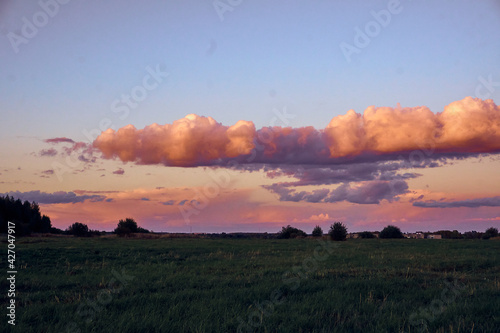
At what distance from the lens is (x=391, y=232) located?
59969mm

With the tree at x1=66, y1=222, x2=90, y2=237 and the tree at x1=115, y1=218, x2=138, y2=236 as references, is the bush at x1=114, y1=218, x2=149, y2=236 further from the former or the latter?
the tree at x1=66, y1=222, x2=90, y2=237

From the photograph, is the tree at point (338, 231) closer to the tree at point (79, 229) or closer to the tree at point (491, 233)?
the tree at point (491, 233)

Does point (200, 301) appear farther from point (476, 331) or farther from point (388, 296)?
point (476, 331)

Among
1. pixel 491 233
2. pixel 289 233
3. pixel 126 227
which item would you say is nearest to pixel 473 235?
pixel 491 233

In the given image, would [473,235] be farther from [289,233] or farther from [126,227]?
[126,227]

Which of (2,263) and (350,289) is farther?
(2,263)

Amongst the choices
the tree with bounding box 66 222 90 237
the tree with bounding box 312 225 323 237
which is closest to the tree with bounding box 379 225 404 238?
the tree with bounding box 312 225 323 237

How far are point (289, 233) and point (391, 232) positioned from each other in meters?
16.3

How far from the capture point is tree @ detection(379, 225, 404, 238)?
5975 cm

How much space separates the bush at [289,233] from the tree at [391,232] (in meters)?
12.6

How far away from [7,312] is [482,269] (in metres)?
18.6

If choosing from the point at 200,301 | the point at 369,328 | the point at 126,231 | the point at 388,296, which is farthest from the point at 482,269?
the point at 126,231

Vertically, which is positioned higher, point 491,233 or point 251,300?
point 251,300

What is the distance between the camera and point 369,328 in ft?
24.8
